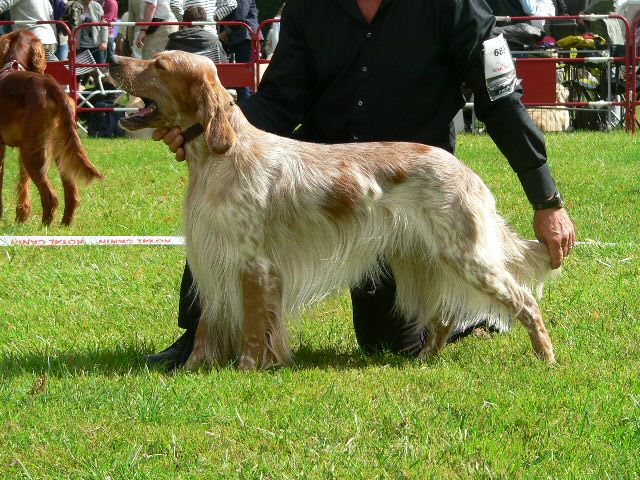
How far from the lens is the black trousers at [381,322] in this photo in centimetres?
460

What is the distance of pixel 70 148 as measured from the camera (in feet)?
25.6

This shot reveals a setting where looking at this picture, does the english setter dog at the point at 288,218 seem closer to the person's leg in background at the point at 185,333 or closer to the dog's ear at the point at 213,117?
the dog's ear at the point at 213,117

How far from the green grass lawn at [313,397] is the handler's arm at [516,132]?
0.48 m

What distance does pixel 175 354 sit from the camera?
4.32 meters

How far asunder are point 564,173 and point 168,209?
11.0 feet

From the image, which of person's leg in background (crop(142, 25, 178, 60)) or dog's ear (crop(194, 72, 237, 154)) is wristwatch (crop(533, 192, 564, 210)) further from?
person's leg in background (crop(142, 25, 178, 60))

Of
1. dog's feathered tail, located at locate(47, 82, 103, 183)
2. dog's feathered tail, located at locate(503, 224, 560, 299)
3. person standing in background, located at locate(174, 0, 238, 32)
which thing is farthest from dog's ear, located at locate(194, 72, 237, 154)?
person standing in background, located at locate(174, 0, 238, 32)

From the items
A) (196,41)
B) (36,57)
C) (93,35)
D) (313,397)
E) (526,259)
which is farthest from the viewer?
(93,35)

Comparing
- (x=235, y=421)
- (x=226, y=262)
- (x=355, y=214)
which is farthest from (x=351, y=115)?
(x=235, y=421)

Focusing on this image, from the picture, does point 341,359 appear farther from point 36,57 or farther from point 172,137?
point 36,57

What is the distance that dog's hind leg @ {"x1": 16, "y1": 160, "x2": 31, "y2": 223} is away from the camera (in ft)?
26.1

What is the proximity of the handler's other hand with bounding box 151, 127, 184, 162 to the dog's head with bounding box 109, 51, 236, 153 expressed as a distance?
21 mm

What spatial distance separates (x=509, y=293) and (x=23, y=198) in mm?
4860

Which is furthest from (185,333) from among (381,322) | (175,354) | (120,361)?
(381,322)
